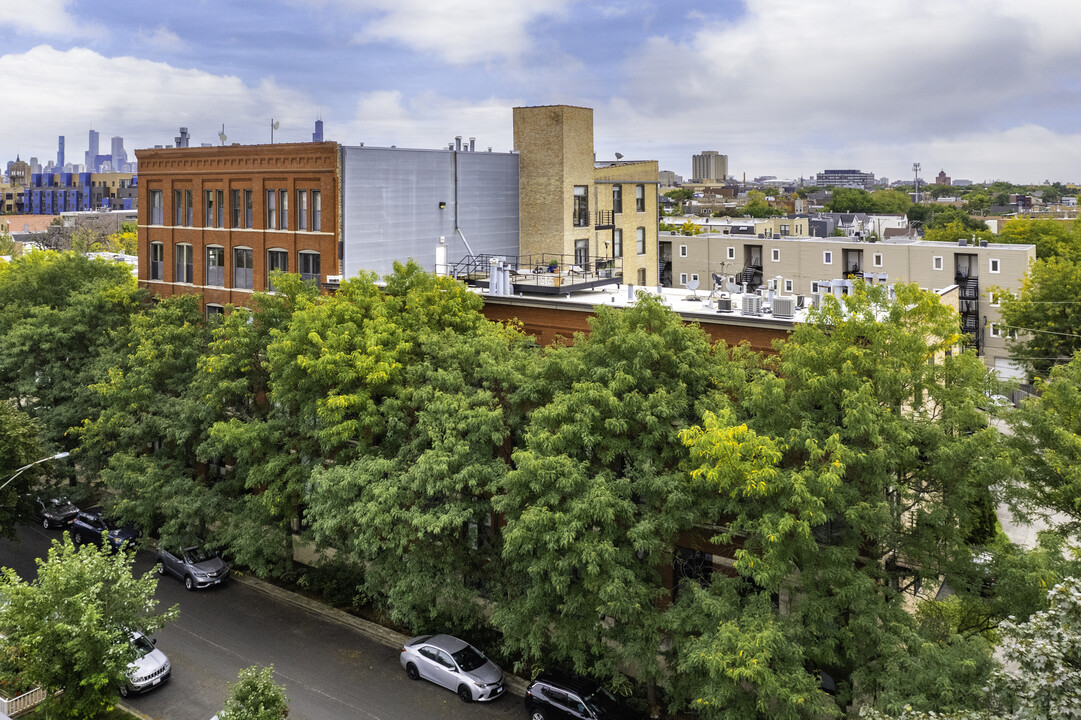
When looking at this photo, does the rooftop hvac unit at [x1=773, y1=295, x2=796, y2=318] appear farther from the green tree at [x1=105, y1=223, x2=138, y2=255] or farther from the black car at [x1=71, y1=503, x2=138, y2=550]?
the green tree at [x1=105, y1=223, x2=138, y2=255]

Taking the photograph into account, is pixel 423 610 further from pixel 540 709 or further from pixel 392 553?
pixel 540 709

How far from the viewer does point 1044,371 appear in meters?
52.2

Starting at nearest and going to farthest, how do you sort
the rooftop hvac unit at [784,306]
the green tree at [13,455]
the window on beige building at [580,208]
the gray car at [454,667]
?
the gray car at [454,667] < the rooftop hvac unit at [784,306] < the green tree at [13,455] < the window on beige building at [580,208]

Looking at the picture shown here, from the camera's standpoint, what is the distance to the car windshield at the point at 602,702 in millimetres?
23922

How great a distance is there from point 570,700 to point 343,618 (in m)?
11.1

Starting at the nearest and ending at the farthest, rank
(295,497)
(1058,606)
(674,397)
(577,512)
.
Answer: (1058,606) < (577,512) < (674,397) < (295,497)

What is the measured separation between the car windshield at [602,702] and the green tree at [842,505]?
2.67 m

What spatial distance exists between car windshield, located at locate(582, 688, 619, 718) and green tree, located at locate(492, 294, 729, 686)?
76 cm

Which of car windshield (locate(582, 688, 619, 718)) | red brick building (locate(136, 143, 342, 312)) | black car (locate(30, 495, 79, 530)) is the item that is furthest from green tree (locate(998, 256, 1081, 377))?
black car (locate(30, 495, 79, 530))

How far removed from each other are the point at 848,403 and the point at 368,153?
2744 centimetres

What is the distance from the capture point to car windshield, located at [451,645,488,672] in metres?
26.5

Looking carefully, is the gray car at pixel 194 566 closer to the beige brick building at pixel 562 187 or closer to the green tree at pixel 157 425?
the green tree at pixel 157 425

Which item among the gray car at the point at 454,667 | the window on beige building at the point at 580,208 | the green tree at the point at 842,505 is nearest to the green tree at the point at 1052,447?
the green tree at the point at 842,505

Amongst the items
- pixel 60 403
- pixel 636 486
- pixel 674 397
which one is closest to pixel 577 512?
pixel 636 486
